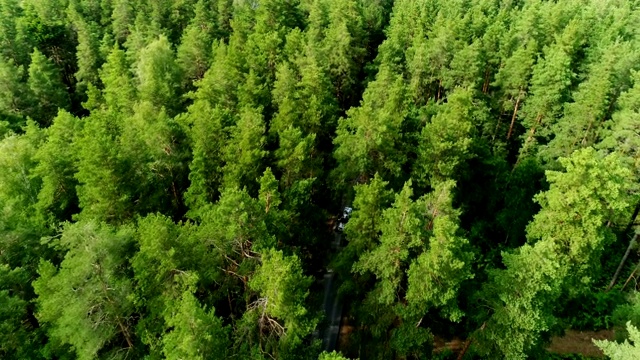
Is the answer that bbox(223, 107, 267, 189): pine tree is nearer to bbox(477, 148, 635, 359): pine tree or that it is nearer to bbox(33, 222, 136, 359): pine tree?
bbox(33, 222, 136, 359): pine tree

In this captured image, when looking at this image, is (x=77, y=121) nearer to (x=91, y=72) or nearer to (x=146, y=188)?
(x=146, y=188)

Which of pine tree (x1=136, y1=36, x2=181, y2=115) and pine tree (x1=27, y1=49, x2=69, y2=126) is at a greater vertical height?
pine tree (x1=136, y1=36, x2=181, y2=115)

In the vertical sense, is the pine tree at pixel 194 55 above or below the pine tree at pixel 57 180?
above

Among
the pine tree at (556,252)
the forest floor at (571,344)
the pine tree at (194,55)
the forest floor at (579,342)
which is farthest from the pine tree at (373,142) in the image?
the pine tree at (194,55)

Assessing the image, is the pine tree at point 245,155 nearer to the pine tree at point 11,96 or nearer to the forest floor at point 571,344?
the forest floor at point 571,344

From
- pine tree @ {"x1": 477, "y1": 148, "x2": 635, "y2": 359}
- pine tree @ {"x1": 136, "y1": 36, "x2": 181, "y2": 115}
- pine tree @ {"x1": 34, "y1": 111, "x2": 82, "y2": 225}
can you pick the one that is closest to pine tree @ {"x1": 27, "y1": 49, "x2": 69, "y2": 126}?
pine tree @ {"x1": 136, "y1": 36, "x2": 181, "y2": 115}

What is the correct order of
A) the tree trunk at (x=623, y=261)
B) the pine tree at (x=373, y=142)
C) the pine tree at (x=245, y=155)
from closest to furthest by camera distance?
the pine tree at (x=245, y=155)
the pine tree at (x=373, y=142)
the tree trunk at (x=623, y=261)

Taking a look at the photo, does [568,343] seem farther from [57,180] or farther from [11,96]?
[11,96]

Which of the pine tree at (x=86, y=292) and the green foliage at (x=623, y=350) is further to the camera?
the pine tree at (x=86, y=292)

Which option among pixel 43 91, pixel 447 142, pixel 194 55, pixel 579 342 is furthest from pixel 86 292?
pixel 43 91
